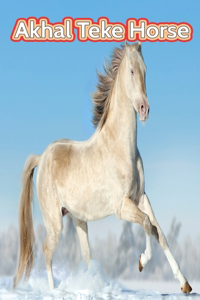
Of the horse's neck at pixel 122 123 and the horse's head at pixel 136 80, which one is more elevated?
the horse's head at pixel 136 80

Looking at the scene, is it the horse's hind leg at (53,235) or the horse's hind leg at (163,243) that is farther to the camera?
the horse's hind leg at (53,235)

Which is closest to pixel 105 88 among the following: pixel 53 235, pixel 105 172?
pixel 105 172

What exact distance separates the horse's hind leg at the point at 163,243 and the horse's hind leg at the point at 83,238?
4.40 ft

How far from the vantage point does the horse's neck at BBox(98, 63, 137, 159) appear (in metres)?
6.08

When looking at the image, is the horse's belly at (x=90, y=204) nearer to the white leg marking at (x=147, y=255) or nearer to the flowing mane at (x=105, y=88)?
the white leg marking at (x=147, y=255)

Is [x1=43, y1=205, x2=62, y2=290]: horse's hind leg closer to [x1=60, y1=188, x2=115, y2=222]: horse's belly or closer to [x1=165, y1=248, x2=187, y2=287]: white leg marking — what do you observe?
[x1=60, y1=188, x2=115, y2=222]: horse's belly

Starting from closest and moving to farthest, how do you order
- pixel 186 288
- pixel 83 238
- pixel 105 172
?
pixel 186 288, pixel 105 172, pixel 83 238

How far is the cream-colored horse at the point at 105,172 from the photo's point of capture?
582cm

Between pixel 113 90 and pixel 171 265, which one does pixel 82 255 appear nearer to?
pixel 171 265

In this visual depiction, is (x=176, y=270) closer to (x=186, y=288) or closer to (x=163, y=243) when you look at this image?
(x=186, y=288)

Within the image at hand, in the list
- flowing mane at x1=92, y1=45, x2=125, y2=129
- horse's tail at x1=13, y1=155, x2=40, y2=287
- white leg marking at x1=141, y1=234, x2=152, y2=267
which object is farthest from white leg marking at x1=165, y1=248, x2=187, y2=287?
horse's tail at x1=13, y1=155, x2=40, y2=287

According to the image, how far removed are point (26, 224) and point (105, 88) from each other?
263cm

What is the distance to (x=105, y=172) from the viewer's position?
611 centimetres

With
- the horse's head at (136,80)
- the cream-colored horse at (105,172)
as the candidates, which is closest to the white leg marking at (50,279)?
the cream-colored horse at (105,172)
